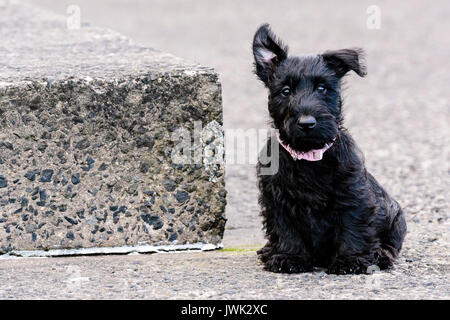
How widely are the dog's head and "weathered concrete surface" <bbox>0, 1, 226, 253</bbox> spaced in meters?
0.51

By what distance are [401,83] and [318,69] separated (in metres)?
8.74

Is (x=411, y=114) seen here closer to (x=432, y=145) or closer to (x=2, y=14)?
(x=432, y=145)

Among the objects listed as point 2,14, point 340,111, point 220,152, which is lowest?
point 220,152

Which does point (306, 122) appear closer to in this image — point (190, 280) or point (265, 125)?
point (190, 280)

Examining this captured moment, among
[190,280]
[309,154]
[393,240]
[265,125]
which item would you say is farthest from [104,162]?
[265,125]

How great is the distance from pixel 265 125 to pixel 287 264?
18.0 ft

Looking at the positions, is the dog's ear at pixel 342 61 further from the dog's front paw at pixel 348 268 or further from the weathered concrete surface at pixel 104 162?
the dog's front paw at pixel 348 268

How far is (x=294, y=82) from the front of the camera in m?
4.64

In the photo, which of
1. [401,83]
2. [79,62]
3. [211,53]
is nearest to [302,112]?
[79,62]

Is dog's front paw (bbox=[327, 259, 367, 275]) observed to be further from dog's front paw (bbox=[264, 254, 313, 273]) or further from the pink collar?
the pink collar

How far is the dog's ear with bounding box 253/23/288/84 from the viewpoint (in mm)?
4895

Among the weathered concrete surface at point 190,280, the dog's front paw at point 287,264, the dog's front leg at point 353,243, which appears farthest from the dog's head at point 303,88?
the weathered concrete surface at point 190,280

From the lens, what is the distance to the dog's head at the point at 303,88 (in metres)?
4.49

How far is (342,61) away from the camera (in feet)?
15.7
